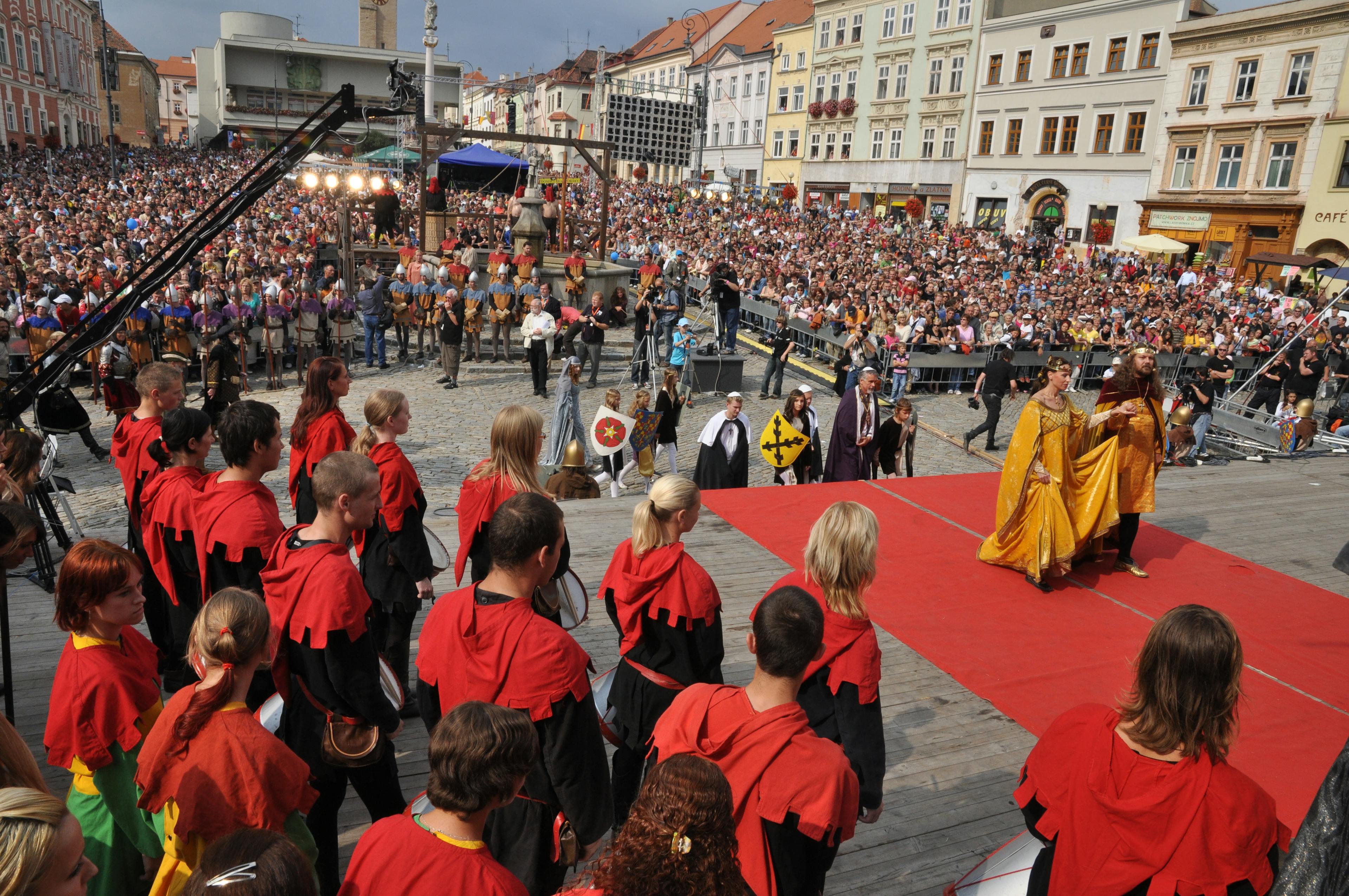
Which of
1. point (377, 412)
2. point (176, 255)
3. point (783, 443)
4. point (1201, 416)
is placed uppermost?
point (176, 255)

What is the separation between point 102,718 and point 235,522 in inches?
36.7

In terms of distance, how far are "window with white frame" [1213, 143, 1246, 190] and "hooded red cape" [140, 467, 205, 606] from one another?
36.7 metres

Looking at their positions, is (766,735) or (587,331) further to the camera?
(587,331)

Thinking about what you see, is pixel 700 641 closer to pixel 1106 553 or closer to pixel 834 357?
pixel 1106 553

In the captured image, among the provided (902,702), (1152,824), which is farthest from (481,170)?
(1152,824)

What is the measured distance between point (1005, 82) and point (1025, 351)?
2633 centimetres

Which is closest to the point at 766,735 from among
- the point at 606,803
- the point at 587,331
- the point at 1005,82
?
the point at 606,803

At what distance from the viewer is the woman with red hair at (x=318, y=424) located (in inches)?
179

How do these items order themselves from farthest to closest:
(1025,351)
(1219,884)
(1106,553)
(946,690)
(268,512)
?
(1025,351) → (1106,553) → (946,690) → (268,512) → (1219,884)

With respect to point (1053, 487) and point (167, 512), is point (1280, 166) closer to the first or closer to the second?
point (1053, 487)

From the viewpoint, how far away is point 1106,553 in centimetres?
713

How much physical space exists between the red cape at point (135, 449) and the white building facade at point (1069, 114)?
3736 cm

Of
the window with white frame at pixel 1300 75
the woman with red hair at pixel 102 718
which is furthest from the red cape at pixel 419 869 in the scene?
the window with white frame at pixel 1300 75

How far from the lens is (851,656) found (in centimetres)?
282
